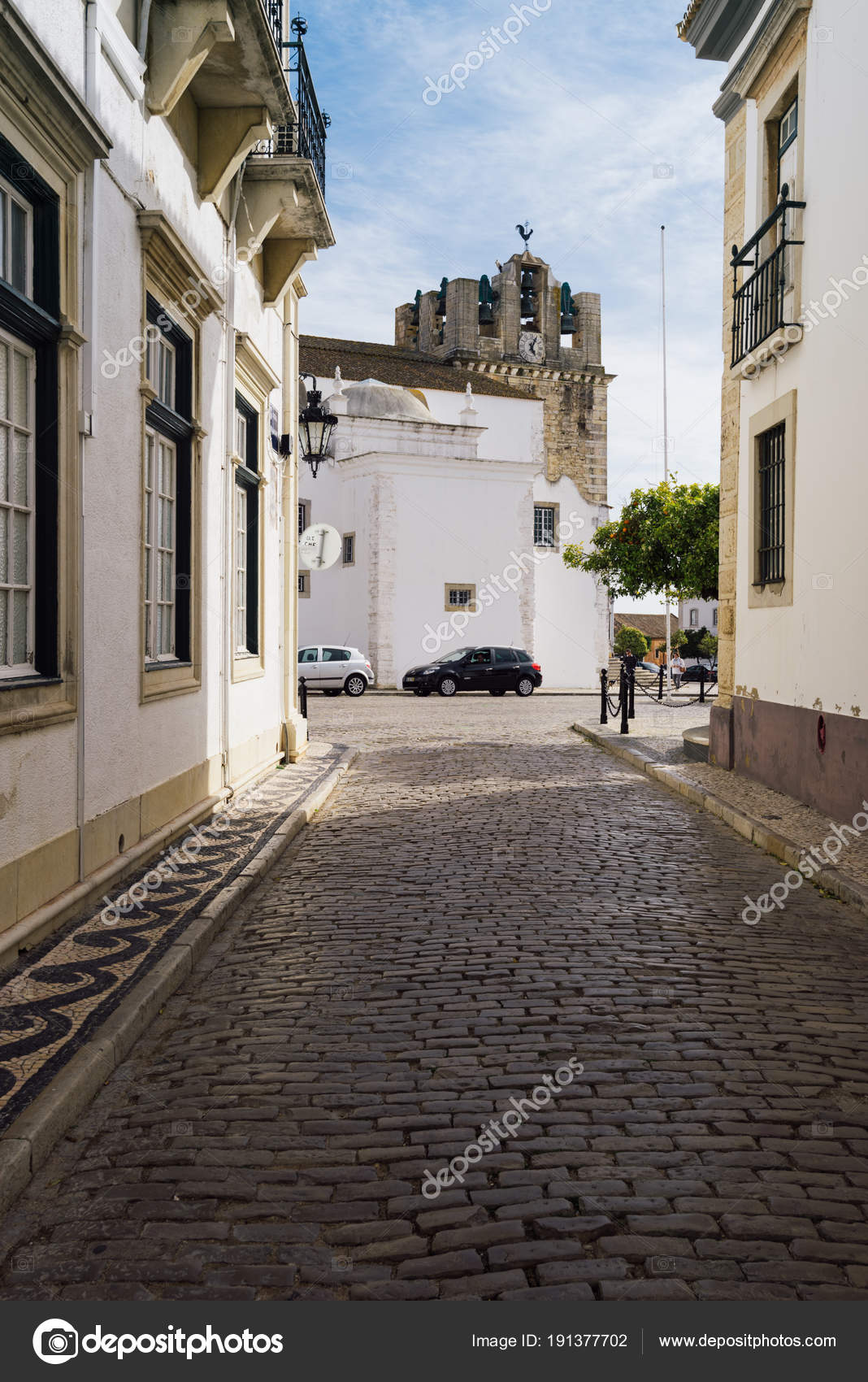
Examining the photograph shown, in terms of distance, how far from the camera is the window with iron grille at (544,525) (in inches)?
1777

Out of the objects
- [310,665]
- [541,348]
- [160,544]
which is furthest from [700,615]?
[160,544]

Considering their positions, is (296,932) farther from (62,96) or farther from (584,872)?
(62,96)

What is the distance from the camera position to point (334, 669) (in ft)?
105

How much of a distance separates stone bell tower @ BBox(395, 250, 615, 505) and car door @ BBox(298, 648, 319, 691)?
68.8 feet

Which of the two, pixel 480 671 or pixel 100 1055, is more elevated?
pixel 480 671

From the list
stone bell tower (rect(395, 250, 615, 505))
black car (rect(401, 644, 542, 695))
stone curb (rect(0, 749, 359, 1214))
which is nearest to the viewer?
stone curb (rect(0, 749, 359, 1214))

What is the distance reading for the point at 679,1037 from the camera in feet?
14.8

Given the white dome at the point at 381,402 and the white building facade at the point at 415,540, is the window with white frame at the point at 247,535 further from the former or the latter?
the white dome at the point at 381,402

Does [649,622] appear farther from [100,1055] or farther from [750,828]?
[100,1055]

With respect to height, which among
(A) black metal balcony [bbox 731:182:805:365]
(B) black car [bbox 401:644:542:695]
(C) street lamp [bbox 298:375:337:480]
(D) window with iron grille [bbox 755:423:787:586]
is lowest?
(B) black car [bbox 401:644:542:695]

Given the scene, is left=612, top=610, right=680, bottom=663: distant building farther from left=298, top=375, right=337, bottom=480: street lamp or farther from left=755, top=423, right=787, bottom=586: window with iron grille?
left=755, top=423, right=787, bottom=586: window with iron grille

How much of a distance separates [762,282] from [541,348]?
41442 millimetres

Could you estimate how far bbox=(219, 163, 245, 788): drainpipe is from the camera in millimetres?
10125

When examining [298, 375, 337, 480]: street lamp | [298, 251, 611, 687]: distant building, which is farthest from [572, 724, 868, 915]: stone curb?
[298, 251, 611, 687]: distant building
